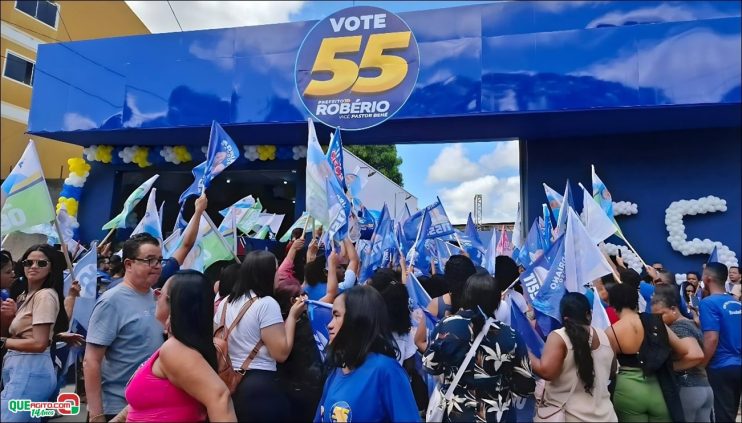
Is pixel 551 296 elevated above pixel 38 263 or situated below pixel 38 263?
below

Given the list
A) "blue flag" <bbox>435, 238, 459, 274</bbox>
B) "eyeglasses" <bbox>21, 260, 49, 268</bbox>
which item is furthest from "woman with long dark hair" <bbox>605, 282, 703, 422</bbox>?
"blue flag" <bbox>435, 238, 459, 274</bbox>

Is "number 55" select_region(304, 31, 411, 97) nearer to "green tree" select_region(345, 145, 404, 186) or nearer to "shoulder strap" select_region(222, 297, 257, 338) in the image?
"shoulder strap" select_region(222, 297, 257, 338)

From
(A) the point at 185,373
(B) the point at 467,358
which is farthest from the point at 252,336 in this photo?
(B) the point at 467,358

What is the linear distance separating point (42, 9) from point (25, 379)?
8389mm

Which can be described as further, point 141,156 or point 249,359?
point 141,156

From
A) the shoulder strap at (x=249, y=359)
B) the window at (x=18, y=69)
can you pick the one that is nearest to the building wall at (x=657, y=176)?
the shoulder strap at (x=249, y=359)

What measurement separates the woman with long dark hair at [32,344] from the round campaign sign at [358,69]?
6.92 meters

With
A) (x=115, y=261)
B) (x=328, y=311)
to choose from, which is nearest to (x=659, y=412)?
(x=328, y=311)

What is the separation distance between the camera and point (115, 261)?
604 cm

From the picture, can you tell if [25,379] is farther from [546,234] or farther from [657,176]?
[657,176]

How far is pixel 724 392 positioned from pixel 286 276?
3.99 meters

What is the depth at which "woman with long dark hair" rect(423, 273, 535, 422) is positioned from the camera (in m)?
3.15

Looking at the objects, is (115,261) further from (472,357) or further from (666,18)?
(666,18)

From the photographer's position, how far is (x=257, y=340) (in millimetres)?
3275
